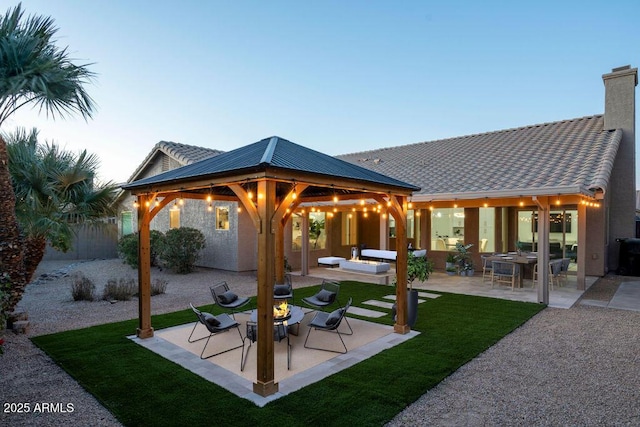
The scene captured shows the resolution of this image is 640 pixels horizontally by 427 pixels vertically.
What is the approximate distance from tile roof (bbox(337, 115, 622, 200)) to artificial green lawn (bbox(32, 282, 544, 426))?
402 centimetres

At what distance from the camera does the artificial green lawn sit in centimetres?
356

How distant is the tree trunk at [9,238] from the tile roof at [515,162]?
912 cm

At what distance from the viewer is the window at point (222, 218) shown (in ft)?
46.6

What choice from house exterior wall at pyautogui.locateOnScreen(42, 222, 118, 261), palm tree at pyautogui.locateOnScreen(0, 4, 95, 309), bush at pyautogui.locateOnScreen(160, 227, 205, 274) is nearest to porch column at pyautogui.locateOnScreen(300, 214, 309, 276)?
bush at pyautogui.locateOnScreen(160, 227, 205, 274)

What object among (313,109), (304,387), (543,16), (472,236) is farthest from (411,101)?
(304,387)

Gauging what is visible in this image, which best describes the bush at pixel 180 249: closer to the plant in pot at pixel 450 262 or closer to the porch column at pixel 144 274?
the porch column at pixel 144 274

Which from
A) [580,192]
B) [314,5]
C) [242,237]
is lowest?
[242,237]

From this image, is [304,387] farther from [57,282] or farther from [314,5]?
[314,5]

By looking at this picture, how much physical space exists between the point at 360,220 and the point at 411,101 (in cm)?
1033

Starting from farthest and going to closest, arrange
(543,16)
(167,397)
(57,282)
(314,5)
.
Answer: (314,5) → (543,16) → (57,282) → (167,397)

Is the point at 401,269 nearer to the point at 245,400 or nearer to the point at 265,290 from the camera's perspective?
the point at 265,290

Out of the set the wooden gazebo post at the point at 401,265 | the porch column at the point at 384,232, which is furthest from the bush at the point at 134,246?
the wooden gazebo post at the point at 401,265

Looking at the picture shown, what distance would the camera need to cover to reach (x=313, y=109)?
2389 centimetres

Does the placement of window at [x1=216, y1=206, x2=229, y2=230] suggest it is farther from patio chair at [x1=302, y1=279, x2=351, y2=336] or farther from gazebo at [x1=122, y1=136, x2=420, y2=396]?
patio chair at [x1=302, y1=279, x2=351, y2=336]
